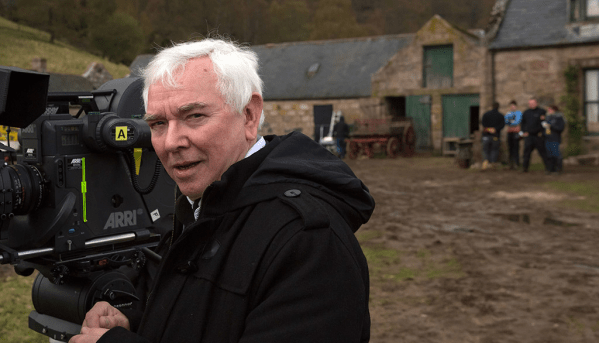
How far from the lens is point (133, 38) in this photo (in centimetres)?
6281

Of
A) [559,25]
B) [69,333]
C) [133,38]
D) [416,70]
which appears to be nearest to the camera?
[69,333]

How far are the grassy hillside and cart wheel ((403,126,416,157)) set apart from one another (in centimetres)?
2424

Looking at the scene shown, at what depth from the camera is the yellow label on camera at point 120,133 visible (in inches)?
144

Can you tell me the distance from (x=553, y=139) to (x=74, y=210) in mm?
14079

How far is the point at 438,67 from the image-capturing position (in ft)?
77.1

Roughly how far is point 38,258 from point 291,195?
2.63 m

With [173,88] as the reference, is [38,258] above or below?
below

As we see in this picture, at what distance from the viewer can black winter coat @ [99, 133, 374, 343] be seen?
4.97 feet

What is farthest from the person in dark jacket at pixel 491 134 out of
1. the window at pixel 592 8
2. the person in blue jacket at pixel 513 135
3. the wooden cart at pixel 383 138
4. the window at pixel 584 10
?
the wooden cart at pixel 383 138

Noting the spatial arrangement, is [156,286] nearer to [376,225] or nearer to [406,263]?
[406,263]

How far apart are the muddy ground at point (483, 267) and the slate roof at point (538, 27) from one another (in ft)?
25.7

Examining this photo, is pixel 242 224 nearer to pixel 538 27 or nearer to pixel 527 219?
pixel 527 219

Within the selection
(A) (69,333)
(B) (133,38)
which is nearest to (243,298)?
(A) (69,333)

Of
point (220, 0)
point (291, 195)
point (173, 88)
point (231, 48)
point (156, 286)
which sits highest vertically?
point (220, 0)
